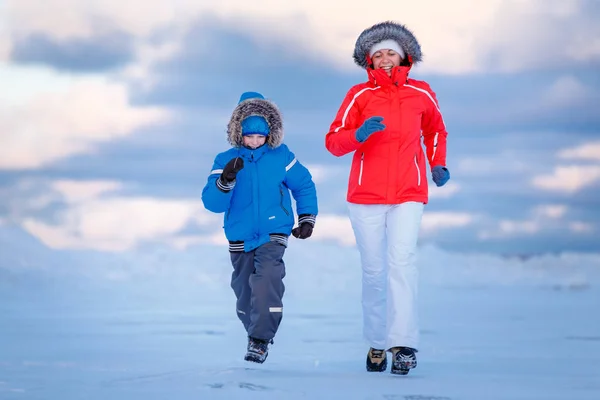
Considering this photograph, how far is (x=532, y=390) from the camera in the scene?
5.57 metres

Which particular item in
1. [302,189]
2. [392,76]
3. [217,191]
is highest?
[392,76]

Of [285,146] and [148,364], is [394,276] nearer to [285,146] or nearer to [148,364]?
[285,146]

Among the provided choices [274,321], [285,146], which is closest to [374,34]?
[285,146]

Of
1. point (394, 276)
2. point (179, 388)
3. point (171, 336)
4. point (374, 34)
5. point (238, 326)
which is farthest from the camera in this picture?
point (238, 326)

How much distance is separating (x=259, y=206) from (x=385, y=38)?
1550mm

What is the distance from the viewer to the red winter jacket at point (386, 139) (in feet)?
20.8

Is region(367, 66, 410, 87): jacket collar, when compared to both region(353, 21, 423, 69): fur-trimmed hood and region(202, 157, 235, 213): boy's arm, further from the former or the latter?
region(202, 157, 235, 213): boy's arm

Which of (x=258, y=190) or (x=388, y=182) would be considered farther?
(x=258, y=190)

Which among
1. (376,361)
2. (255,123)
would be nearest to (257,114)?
(255,123)

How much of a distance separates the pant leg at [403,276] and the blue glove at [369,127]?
0.58m

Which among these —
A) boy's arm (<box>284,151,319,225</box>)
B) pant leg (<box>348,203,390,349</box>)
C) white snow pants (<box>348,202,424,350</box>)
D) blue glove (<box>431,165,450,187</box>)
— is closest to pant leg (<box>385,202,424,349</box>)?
white snow pants (<box>348,202,424,350</box>)

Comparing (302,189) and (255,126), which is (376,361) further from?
(255,126)

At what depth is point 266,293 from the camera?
6.54 m

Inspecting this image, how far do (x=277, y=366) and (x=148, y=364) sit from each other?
3.10 feet
